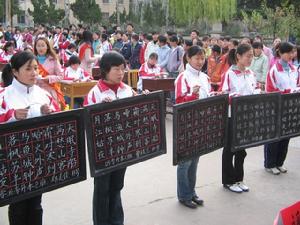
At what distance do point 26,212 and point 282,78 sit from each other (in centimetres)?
351

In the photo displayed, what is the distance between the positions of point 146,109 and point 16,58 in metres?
1.10

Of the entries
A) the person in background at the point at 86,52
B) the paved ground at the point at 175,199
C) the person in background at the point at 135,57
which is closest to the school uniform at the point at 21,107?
the paved ground at the point at 175,199

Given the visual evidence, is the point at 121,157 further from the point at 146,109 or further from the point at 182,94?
the point at 182,94

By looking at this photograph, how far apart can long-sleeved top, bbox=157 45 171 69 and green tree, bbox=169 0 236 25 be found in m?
22.9

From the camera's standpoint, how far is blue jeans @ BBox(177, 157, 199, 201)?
433 centimetres

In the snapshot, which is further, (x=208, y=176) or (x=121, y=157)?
(x=208, y=176)

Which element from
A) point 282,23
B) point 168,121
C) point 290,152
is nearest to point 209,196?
point 290,152

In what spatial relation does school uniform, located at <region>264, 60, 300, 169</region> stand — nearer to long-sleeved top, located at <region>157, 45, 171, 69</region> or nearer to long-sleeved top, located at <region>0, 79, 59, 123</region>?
long-sleeved top, located at <region>0, 79, 59, 123</region>

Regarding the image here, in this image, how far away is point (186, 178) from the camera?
4.35 metres

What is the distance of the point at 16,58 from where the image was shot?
3258 millimetres

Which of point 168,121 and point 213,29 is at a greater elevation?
point 213,29

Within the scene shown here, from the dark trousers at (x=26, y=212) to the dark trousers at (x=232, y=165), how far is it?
2230 millimetres

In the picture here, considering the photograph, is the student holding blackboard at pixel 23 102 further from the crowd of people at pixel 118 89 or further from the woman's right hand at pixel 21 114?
the woman's right hand at pixel 21 114

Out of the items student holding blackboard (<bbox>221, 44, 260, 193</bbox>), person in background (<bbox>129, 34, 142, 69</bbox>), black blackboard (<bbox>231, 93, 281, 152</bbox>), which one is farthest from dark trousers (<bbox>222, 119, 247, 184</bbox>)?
person in background (<bbox>129, 34, 142, 69</bbox>)
